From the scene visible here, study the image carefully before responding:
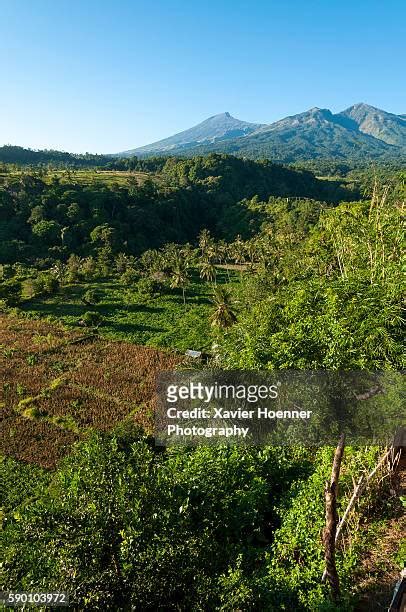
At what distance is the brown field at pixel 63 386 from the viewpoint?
2217 cm

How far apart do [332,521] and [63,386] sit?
24.7 meters

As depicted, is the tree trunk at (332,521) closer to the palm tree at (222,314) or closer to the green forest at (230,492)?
the green forest at (230,492)

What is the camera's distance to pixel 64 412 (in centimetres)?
2480

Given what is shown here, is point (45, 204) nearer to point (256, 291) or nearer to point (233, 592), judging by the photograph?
point (256, 291)

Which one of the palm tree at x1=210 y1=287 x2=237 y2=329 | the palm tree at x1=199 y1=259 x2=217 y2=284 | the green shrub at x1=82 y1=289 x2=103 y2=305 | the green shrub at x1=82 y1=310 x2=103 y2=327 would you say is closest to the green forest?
the palm tree at x1=210 y1=287 x2=237 y2=329

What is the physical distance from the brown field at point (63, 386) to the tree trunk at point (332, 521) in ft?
51.3

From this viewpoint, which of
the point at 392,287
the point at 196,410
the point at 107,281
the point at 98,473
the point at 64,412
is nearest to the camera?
the point at 392,287

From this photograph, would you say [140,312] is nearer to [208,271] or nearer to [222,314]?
[222,314]

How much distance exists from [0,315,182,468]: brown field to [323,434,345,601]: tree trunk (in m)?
15.6

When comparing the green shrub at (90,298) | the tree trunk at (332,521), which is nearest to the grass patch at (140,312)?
the green shrub at (90,298)

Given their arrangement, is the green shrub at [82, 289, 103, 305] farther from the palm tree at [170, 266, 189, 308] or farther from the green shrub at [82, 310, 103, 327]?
the palm tree at [170, 266, 189, 308]

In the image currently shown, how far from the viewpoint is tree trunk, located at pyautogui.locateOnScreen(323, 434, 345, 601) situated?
23.1 ft

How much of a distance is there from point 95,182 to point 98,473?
316 feet

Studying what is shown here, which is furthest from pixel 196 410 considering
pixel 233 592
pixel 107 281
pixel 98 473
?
pixel 107 281
